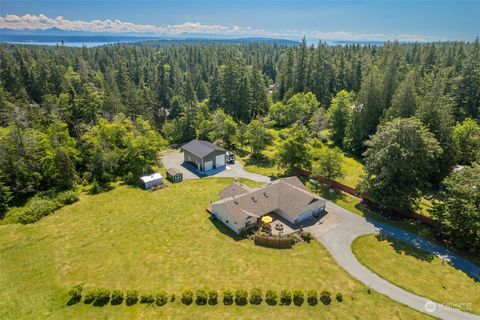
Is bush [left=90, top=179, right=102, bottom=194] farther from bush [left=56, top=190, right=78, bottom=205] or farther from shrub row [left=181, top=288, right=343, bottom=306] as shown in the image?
shrub row [left=181, top=288, right=343, bottom=306]

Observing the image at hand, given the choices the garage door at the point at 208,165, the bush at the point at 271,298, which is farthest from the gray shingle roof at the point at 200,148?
the bush at the point at 271,298

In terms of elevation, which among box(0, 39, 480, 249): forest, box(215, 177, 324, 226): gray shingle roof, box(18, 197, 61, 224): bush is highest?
box(0, 39, 480, 249): forest

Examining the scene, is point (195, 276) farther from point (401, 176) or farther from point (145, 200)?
point (401, 176)

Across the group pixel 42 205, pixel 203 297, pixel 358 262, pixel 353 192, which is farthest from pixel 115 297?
pixel 353 192

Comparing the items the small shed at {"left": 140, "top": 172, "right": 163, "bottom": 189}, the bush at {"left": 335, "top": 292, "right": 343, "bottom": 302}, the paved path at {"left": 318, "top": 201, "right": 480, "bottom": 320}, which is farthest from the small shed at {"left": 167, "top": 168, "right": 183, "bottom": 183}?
the bush at {"left": 335, "top": 292, "right": 343, "bottom": 302}

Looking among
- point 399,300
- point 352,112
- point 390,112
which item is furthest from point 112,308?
point 352,112

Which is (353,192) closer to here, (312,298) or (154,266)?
(312,298)
